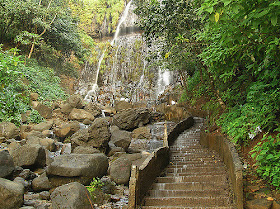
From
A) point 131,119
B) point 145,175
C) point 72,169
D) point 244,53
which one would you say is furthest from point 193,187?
point 131,119

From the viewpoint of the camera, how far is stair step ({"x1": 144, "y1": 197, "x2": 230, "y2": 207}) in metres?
5.29

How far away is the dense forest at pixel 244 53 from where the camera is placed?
11.4 feet

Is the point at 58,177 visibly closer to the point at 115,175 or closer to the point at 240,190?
the point at 115,175

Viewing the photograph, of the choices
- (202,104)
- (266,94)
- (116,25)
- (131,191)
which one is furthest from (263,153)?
(116,25)

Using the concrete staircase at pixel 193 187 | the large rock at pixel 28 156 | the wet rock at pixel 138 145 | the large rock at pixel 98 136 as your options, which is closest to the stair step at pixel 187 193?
the concrete staircase at pixel 193 187

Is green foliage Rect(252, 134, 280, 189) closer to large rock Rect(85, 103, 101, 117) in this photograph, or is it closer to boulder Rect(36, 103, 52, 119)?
boulder Rect(36, 103, 52, 119)

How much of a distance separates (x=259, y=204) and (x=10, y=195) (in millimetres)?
6154

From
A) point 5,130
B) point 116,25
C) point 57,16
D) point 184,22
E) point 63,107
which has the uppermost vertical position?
point 116,25

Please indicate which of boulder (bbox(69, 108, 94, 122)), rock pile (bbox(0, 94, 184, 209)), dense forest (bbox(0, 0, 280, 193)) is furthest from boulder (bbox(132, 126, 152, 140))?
boulder (bbox(69, 108, 94, 122))

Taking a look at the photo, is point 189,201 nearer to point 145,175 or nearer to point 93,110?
point 145,175

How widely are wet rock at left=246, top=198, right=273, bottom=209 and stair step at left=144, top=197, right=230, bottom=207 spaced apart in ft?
1.94

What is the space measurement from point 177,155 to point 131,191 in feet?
16.3

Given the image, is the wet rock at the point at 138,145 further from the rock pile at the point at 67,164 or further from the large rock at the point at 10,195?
the large rock at the point at 10,195

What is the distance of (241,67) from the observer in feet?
31.8
